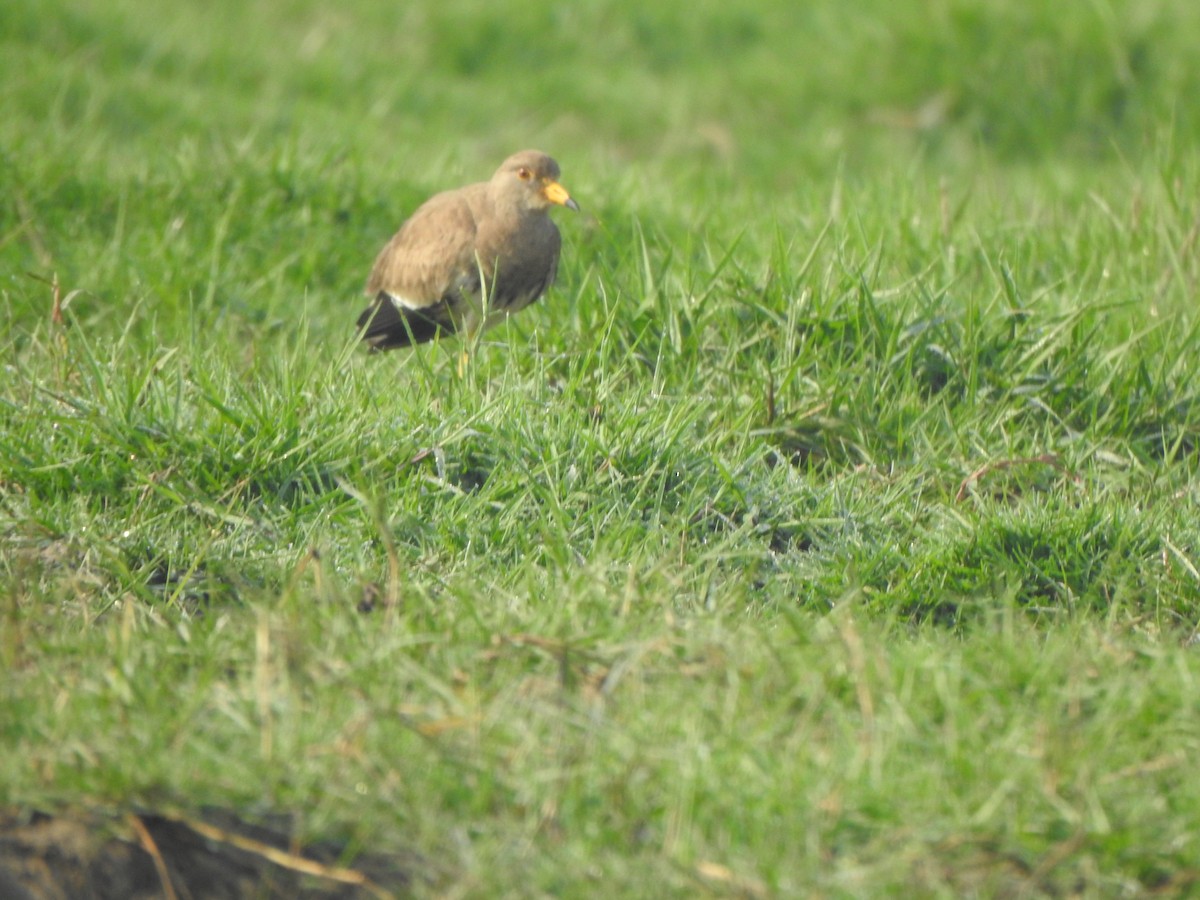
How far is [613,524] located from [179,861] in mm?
1366

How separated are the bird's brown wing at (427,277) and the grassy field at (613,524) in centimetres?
20

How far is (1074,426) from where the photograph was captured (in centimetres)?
411

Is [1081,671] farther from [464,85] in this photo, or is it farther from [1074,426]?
[464,85]

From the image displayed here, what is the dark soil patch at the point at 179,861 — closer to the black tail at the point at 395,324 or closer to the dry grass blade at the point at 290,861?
the dry grass blade at the point at 290,861

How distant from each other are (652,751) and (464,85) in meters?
6.55

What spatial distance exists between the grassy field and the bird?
5.3 inches

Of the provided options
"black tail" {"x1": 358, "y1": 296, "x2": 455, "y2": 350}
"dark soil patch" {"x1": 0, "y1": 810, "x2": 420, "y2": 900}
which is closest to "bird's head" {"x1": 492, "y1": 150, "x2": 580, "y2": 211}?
"black tail" {"x1": 358, "y1": 296, "x2": 455, "y2": 350}

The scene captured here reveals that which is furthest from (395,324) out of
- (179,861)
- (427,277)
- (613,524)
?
(179,861)

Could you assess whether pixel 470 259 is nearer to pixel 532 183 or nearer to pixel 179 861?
pixel 532 183

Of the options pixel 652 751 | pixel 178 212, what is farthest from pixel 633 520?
pixel 178 212

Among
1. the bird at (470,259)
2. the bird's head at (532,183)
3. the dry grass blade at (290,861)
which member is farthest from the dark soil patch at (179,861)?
the bird's head at (532,183)

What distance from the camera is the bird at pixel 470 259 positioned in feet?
14.5

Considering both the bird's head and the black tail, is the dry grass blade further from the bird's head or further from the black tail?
the bird's head

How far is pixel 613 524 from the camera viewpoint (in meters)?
3.42
